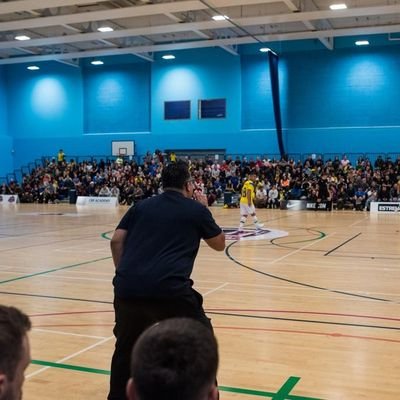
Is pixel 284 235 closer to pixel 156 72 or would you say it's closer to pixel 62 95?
pixel 156 72

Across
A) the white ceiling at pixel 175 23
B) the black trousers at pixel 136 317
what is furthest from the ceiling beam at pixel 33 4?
the black trousers at pixel 136 317

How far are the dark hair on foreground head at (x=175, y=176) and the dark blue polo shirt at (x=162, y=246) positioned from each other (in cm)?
11

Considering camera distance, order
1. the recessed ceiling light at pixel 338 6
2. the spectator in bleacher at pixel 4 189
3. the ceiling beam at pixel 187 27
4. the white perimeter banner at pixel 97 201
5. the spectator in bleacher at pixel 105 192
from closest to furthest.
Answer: the recessed ceiling light at pixel 338 6, the ceiling beam at pixel 187 27, the white perimeter banner at pixel 97 201, the spectator in bleacher at pixel 105 192, the spectator in bleacher at pixel 4 189

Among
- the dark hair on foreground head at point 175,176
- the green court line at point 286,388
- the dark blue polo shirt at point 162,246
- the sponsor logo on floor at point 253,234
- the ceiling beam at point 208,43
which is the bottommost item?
the sponsor logo on floor at point 253,234

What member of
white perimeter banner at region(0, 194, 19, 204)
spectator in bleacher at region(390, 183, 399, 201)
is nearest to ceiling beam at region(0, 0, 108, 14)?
white perimeter banner at region(0, 194, 19, 204)

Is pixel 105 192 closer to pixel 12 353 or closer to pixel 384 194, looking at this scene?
pixel 384 194

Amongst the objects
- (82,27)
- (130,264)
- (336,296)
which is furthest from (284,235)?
(82,27)

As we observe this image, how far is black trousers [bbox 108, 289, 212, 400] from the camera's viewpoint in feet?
12.6

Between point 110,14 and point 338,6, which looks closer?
point 338,6

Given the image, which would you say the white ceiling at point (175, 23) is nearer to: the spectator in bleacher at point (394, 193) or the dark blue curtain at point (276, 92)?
the dark blue curtain at point (276, 92)

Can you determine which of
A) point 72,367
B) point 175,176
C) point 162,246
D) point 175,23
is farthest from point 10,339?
point 175,23

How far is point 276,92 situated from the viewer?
3288cm

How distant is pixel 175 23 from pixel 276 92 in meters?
7.06

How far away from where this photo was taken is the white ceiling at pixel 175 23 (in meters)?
25.2
